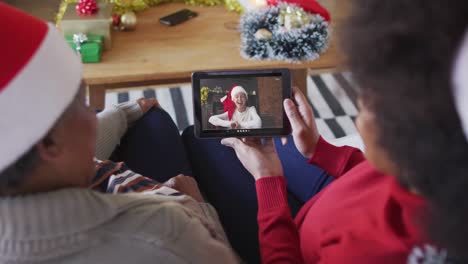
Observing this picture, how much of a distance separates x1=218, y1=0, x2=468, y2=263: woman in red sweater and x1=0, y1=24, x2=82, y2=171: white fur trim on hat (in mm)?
337

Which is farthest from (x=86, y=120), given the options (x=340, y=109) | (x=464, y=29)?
(x=340, y=109)

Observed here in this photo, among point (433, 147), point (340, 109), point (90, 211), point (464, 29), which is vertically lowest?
point (340, 109)

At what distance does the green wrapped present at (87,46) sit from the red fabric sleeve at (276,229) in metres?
0.80

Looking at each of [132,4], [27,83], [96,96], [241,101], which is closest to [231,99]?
[241,101]

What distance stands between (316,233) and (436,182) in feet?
1.03

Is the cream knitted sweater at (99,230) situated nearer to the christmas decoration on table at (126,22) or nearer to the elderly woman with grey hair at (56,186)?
the elderly woman with grey hair at (56,186)

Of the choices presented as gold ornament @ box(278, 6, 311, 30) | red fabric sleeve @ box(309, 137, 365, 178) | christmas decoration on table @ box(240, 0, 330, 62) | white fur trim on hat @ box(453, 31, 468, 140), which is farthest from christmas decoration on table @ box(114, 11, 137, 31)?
white fur trim on hat @ box(453, 31, 468, 140)

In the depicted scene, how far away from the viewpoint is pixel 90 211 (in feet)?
1.96

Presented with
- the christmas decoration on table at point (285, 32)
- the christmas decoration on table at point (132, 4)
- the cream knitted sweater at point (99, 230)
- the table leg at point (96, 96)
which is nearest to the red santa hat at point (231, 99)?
the cream knitted sweater at point (99, 230)

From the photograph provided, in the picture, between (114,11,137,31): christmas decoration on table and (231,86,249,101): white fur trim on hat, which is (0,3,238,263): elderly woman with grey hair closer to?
(231,86,249,101): white fur trim on hat

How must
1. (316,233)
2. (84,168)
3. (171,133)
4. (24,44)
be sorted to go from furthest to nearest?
(171,133) < (316,233) < (84,168) < (24,44)

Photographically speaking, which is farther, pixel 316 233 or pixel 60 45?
pixel 316 233

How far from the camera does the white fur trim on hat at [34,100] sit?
55cm

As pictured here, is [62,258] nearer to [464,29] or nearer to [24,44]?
[24,44]
